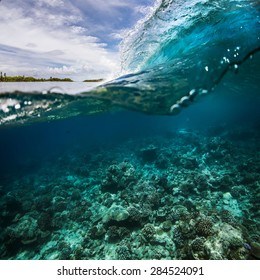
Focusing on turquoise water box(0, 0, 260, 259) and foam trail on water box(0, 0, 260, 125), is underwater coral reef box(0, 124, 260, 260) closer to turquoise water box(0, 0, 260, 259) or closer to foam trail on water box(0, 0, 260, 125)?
turquoise water box(0, 0, 260, 259)

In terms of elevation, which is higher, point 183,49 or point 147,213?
point 183,49

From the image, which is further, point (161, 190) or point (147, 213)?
point (161, 190)

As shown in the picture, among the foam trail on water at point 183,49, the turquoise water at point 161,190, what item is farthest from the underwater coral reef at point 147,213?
the foam trail on water at point 183,49

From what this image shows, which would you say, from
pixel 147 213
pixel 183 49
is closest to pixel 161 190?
pixel 147 213

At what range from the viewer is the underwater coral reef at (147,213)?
862 centimetres

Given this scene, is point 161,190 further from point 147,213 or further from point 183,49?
point 183,49

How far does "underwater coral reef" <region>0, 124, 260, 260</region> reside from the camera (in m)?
8.62

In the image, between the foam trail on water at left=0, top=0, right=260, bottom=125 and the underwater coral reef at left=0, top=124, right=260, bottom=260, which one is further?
the foam trail on water at left=0, top=0, right=260, bottom=125

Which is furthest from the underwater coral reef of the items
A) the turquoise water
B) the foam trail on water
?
the foam trail on water

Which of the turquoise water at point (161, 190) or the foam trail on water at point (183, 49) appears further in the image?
the foam trail on water at point (183, 49)

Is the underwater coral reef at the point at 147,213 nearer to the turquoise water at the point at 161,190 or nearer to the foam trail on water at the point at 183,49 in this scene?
the turquoise water at the point at 161,190

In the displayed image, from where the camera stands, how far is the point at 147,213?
10.6 metres

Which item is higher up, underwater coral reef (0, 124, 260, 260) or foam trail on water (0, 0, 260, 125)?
foam trail on water (0, 0, 260, 125)
